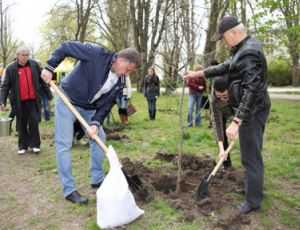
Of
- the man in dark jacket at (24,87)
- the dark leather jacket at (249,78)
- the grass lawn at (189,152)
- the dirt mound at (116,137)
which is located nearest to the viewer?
the dark leather jacket at (249,78)

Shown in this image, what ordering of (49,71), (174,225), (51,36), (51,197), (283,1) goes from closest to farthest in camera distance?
(174,225) < (49,71) < (51,197) < (283,1) < (51,36)

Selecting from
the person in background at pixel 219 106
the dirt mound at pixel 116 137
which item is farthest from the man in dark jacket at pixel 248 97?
the dirt mound at pixel 116 137

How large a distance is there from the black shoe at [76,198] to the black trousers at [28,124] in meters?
2.77

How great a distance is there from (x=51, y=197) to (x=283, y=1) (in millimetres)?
6923

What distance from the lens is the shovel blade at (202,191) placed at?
4.34 meters

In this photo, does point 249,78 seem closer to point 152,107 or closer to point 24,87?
point 24,87

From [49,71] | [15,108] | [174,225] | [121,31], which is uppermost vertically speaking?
[121,31]

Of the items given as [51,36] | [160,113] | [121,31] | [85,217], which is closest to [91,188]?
[85,217]

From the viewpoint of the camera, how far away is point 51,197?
15.4 feet

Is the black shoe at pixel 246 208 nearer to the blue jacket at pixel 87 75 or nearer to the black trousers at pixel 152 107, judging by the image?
the blue jacket at pixel 87 75

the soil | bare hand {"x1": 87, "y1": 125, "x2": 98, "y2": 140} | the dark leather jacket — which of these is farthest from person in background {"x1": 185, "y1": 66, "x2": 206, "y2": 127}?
the dark leather jacket

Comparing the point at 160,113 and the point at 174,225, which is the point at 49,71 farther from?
the point at 160,113

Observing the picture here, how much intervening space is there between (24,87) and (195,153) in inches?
120

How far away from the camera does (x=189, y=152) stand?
6.92m
